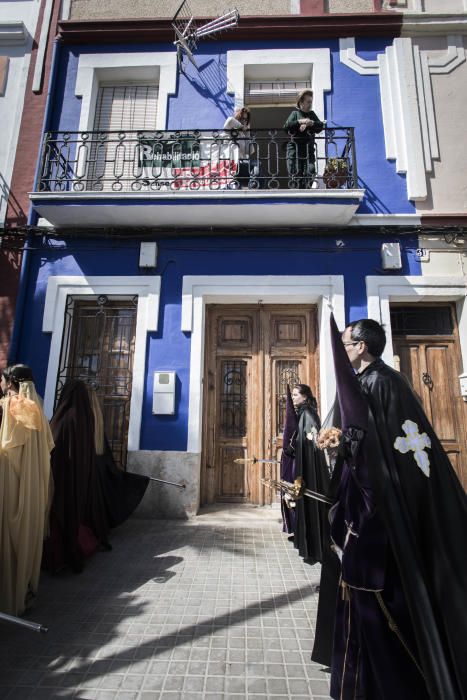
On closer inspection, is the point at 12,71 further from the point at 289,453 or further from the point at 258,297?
the point at 289,453

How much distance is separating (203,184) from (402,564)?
5.85 meters

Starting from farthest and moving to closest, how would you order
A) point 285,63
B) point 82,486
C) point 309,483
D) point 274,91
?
point 274,91 < point 285,63 < point 309,483 < point 82,486

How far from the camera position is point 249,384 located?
621 centimetres

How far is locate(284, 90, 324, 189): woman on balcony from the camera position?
5.98m

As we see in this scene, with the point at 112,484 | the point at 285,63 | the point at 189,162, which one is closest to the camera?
the point at 112,484

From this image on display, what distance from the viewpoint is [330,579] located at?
2.20m

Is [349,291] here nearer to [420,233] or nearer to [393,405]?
[420,233]

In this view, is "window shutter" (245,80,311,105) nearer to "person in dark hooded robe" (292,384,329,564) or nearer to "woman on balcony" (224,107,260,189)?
"woman on balcony" (224,107,260,189)

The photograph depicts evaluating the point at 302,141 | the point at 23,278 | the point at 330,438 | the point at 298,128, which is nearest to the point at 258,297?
the point at 302,141

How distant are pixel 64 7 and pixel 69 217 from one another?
4897 mm

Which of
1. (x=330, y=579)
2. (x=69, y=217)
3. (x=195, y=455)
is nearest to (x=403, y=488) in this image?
(x=330, y=579)

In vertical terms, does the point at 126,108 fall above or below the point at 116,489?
above

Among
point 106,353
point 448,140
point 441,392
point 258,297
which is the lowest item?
point 441,392

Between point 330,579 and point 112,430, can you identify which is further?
point 112,430
